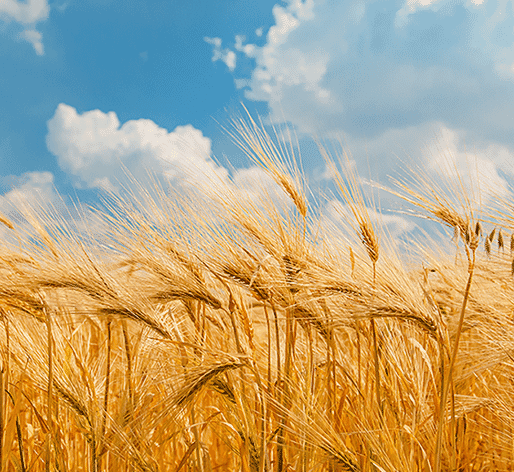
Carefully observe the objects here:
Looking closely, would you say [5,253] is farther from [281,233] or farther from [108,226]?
[281,233]

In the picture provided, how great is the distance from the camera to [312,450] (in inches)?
63.9

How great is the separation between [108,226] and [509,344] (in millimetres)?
1544

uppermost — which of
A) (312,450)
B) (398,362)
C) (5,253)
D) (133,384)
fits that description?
(5,253)

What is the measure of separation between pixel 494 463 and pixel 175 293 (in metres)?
1.60

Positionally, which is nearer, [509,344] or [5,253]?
[509,344]

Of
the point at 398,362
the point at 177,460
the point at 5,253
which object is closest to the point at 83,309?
the point at 5,253

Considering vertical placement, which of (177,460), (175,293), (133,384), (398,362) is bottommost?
(177,460)

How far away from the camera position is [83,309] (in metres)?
1.69

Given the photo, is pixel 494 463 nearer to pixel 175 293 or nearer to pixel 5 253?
pixel 175 293

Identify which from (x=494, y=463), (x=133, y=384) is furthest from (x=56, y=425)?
(x=494, y=463)

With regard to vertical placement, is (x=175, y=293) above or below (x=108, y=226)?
below

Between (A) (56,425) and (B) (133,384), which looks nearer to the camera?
(A) (56,425)

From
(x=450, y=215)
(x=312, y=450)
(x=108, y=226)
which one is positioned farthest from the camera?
(x=108, y=226)

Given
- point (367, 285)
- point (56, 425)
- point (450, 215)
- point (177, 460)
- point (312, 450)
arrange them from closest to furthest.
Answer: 1. point (367, 285)
2. point (450, 215)
3. point (312, 450)
4. point (56, 425)
5. point (177, 460)
